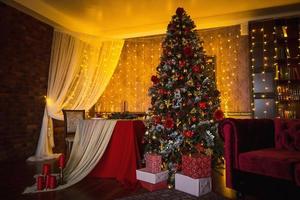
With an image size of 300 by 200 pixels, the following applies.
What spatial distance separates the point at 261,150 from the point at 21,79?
13.5ft

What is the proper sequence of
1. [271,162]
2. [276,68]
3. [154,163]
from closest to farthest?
[271,162], [154,163], [276,68]

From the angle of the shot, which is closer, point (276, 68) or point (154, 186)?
point (154, 186)

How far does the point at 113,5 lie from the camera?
4.92m

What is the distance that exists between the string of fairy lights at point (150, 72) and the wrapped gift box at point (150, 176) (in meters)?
2.71

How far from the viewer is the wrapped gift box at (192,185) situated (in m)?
2.64

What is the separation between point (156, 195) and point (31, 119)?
10.7 feet

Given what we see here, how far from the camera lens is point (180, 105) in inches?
127

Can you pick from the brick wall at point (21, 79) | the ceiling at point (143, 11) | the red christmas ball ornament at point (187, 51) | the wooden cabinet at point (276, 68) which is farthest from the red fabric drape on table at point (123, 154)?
the wooden cabinet at point (276, 68)

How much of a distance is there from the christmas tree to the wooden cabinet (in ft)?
6.30

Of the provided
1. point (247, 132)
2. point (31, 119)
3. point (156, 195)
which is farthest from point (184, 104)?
point (31, 119)

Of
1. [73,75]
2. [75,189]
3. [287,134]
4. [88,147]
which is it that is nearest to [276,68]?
[287,134]

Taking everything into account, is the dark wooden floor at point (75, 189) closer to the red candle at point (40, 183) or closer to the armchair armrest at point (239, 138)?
the red candle at point (40, 183)

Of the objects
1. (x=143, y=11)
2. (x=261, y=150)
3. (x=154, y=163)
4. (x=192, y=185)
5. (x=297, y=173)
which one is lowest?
(x=192, y=185)

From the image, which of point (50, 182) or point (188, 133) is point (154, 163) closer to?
point (188, 133)
